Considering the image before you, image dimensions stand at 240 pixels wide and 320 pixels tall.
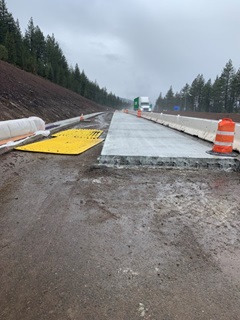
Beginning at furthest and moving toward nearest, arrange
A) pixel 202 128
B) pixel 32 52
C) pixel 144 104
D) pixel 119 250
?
pixel 32 52 → pixel 144 104 → pixel 202 128 → pixel 119 250

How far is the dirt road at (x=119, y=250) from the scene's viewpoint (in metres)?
2.31

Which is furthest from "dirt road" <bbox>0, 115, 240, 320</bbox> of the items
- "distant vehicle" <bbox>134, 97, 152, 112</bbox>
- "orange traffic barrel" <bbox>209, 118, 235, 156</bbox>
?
"distant vehicle" <bbox>134, 97, 152, 112</bbox>

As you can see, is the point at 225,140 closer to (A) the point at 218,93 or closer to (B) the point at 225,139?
(B) the point at 225,139

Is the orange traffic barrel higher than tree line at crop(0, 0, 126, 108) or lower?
lower

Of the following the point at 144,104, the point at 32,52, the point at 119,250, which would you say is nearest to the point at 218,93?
the point at 144,104

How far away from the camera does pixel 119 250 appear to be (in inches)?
125

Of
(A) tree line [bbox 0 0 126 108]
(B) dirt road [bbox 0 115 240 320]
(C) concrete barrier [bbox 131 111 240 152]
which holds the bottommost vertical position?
(B) dirt road [bbox 0 115 240 320]

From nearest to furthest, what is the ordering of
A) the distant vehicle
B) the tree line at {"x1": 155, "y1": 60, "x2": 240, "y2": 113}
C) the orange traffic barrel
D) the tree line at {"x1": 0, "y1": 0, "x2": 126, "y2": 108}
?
the orange traffic barrel < the tree line at {"x1": 0, "y1": 0, "x2": 126, "y2": 108} < the distant vehicle < the tree line at {"x1": 155, "y1": 60, "x2": 240, "y2": 113}

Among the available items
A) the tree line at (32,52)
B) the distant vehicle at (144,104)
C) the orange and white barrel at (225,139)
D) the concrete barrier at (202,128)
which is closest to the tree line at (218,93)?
the distant vehicle at (144,104)

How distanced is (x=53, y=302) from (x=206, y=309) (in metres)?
1.35

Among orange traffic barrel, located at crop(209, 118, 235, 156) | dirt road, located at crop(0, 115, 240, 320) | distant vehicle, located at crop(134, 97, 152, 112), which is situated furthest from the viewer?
distant vehicle, located at crop(134, 97, 152, 112)

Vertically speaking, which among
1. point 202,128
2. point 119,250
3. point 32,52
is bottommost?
point 119,250

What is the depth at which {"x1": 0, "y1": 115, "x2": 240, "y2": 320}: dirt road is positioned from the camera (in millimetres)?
2307

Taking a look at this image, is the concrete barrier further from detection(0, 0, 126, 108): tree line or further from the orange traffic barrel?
detection(0, 0, 126, 108): tree line
